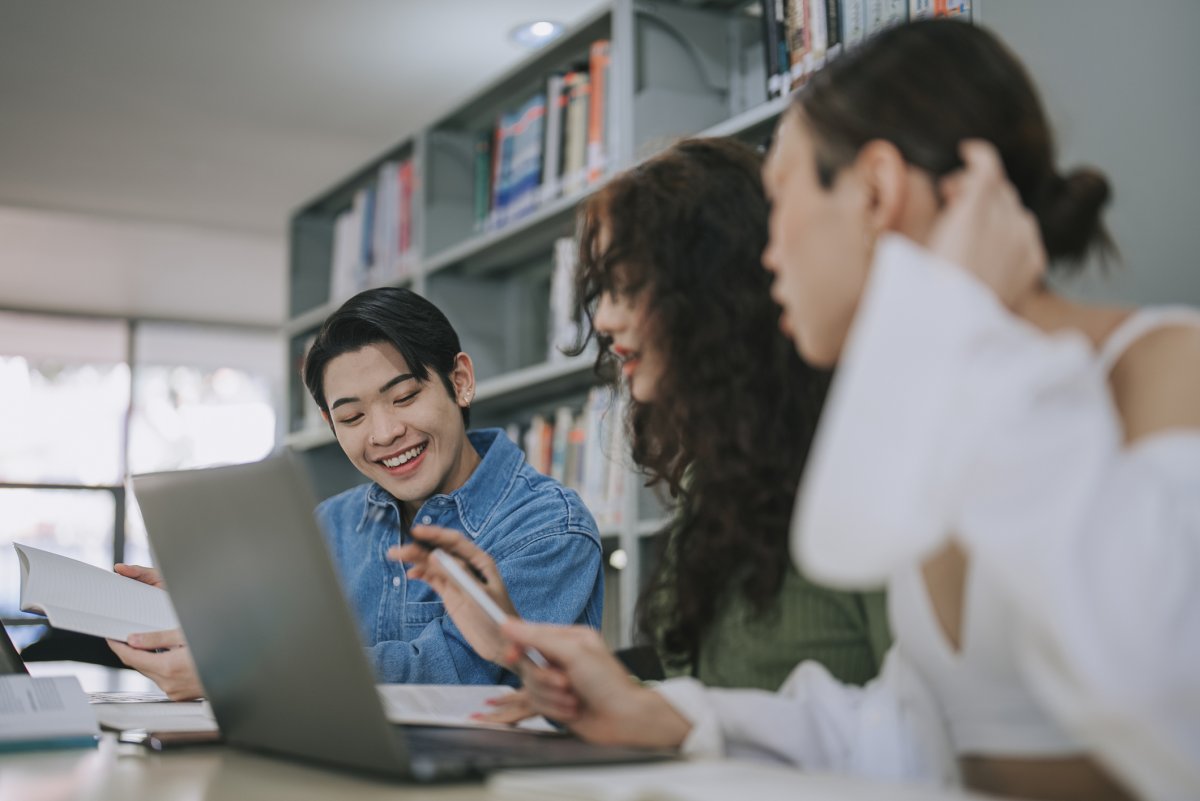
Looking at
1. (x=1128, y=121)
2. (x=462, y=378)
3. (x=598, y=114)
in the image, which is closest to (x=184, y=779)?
(x=462, y=378)

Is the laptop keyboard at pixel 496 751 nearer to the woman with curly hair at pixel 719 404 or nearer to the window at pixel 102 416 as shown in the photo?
the woman with curly hair at pixel 719 404

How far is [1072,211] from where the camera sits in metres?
0.85

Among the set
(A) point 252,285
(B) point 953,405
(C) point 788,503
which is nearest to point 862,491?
(B) point 953,405

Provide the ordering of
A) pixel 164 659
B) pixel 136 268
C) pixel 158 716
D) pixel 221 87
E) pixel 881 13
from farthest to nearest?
1. pixel 136 268
2. pixel 221 87
3. pixel 881 13
4. pixel 164 659
5. pixel 158 716

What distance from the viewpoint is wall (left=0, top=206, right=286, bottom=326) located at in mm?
5723

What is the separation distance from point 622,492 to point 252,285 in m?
4.70

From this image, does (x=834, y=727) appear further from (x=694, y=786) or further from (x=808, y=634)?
(x=694, y=786)

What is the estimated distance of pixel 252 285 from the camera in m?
6.78

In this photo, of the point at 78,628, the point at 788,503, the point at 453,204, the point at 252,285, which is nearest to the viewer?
the point at 788,503

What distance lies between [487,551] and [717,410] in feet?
2.12

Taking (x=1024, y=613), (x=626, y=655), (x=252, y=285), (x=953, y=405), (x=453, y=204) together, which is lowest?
(x=626, y=655)

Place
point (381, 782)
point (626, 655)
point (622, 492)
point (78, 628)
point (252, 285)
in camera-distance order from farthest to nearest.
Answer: point (252, 285), point (622, 492), point (626, 655), point (78, 628), point (381, 782)

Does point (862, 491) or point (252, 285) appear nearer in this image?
point (862, 491)

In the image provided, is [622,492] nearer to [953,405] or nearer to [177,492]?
[177,492]
